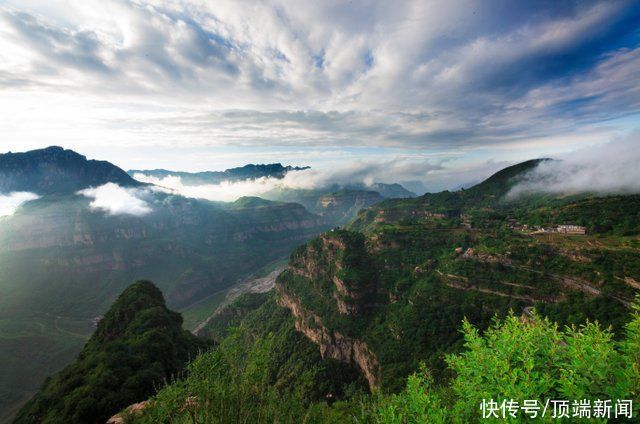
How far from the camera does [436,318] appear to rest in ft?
275

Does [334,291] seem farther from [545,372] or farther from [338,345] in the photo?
[545,372]

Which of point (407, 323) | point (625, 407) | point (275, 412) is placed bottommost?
point (407, 323)

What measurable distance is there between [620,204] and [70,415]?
171187mm

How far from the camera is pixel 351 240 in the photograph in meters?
140

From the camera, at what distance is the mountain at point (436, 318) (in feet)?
46.7

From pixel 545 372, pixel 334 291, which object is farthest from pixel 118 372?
Result: pixel 334 291

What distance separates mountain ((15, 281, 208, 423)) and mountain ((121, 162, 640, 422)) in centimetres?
1864

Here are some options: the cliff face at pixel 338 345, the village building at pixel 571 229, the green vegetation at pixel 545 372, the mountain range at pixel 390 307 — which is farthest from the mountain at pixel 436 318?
the village building at pixel 571 229

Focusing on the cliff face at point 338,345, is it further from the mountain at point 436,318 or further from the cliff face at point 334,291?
the mountain at point 436,318

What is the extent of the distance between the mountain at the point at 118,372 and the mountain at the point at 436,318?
18640mm

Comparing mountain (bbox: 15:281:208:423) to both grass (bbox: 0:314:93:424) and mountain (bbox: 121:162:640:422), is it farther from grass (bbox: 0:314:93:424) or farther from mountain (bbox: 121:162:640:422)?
grass (bbox: 0:314:93:424)

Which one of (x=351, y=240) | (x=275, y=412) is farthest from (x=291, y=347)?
(x=275, y=412)

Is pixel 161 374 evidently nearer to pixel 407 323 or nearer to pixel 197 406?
pixel 197 406

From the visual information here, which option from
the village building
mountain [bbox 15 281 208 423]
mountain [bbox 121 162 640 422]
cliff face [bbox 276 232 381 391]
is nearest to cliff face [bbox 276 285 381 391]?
cliff face [bbox 276 232 381 391]
